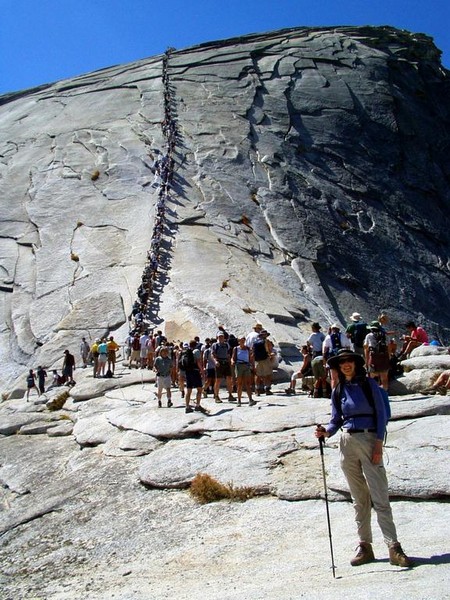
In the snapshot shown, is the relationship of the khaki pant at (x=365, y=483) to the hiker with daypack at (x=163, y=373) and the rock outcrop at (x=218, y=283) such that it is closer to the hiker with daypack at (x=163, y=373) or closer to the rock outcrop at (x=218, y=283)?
the rock outcrop at (x=218, y=283)

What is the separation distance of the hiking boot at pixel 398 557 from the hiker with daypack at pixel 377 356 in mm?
7650

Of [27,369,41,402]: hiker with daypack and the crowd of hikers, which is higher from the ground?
the crowd of hikers

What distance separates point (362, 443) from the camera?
7871 millimetres

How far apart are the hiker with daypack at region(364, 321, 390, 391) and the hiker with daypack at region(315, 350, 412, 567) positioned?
707cm

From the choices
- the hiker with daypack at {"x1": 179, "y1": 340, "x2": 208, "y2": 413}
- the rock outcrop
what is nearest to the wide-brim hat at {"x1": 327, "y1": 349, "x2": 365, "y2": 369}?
the rock outcrop

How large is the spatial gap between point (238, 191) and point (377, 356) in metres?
29.9

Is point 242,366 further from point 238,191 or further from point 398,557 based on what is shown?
point 238,191

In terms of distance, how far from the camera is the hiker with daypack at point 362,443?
7.77m

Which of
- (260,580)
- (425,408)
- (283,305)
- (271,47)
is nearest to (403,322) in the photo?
(283,305)

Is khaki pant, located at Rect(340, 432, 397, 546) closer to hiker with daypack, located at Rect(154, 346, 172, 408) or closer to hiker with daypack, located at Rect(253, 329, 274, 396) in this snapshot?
hiker with daypack, located at Rect(253, 329, 274, 396)

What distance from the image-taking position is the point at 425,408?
519 inches

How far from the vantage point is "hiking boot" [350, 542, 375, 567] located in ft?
25.6

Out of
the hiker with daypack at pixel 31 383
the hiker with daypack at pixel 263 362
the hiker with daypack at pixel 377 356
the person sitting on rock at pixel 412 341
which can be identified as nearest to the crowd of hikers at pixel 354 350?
the hiker with daypack at pixel 377 356

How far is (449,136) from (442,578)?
58916mm
